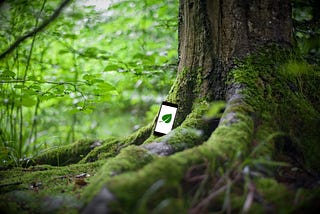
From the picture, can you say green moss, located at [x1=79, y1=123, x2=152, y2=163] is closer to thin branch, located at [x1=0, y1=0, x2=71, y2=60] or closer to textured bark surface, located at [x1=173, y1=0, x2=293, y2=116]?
textured bark surface, located at [x1=173, y1=0, x2=293, y2=116]

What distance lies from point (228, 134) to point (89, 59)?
3.85 m

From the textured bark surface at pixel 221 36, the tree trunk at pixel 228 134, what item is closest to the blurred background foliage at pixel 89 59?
the textured bark surface at pixel 221 36

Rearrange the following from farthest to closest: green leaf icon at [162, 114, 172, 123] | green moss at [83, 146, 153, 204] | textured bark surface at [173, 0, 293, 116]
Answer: green leaf icon at [162, 114, 172, 123], textured bark surface at [173, 0, 293, 116], green moss at [83, 146, 153, 204]

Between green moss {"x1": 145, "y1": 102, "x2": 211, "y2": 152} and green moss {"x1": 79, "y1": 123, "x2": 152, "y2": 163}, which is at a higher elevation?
green moss {"x1": 145, "y1": 102, "x2": 211, "y2": 152}

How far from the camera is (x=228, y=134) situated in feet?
5.64

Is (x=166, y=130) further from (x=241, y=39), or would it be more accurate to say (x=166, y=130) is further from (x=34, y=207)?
(x=34, y=207)

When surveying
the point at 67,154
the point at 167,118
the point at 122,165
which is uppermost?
the point at 167,118

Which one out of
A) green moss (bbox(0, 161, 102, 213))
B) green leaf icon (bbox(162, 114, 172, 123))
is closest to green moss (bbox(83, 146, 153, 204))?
green moss (bbox(0, 161, 102, 213))

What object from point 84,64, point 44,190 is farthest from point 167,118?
point 84,64

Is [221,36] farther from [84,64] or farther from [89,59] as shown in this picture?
[84,64]

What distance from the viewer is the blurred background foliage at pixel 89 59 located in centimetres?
301

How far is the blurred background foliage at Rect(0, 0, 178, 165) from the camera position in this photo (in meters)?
3.00

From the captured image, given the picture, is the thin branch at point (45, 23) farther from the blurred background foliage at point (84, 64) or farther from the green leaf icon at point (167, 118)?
the green leaf icon at point (167, 118)

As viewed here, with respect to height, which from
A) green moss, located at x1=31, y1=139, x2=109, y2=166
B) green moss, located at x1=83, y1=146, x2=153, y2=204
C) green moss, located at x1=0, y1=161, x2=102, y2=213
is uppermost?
green moss, located at x1=83, y1=146, x2=153, y2=204
